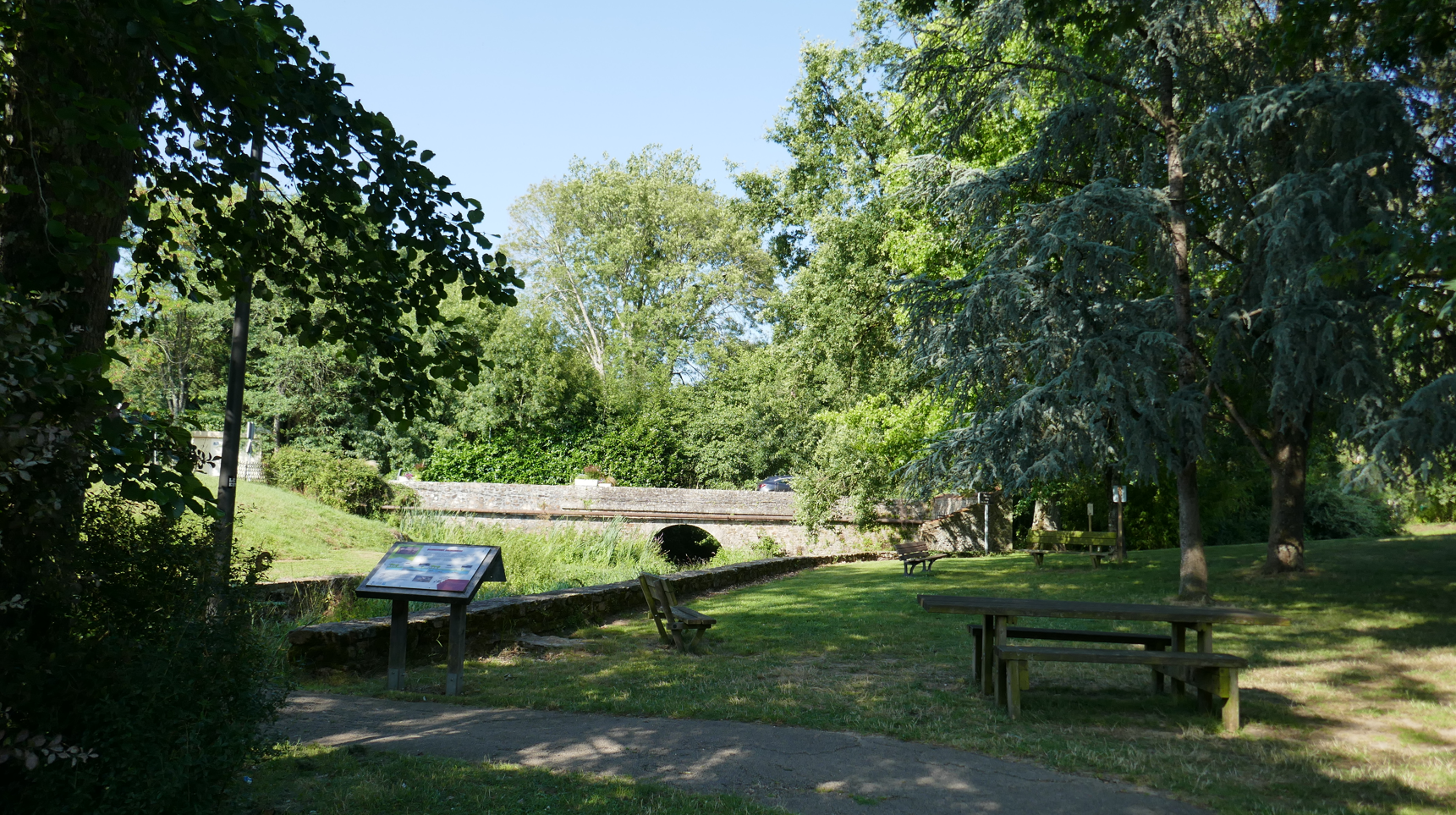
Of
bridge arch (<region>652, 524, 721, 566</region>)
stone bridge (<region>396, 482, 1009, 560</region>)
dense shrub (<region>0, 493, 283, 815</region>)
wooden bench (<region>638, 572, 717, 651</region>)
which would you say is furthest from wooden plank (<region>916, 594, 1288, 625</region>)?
bridge arch (<region>652, 524, 721, 566</region>)

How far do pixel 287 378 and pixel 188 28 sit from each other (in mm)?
35384

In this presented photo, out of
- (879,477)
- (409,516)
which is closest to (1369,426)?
(879,477)

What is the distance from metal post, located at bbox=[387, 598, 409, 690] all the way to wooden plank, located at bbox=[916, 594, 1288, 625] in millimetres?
3630

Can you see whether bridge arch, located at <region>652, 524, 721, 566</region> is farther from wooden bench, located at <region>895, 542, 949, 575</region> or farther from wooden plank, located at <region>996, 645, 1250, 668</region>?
wooden plank, located at <region>996, 645, 1250, 668</region>

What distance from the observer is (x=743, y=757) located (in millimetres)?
5082

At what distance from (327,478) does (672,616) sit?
19.5 meters

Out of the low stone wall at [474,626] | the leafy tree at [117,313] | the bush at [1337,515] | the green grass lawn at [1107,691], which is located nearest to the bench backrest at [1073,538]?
the green grass lawn at [1107,691]

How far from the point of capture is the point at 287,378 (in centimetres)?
3562

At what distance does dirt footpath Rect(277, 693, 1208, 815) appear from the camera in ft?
14.5

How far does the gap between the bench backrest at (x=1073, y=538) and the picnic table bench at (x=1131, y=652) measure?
14.6 meters

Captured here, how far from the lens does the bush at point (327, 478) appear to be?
25.5 meters

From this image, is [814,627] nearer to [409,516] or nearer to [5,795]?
[5,795]

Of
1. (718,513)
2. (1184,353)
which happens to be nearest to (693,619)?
(1184,353)

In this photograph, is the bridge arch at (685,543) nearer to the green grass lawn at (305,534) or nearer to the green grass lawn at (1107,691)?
the green grass lawn at (305,534)
